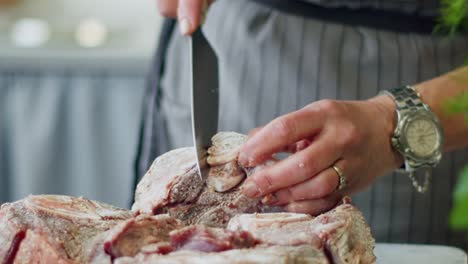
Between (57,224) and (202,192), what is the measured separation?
0.20m

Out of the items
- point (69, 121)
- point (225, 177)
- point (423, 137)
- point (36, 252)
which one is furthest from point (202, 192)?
point (69, 121)

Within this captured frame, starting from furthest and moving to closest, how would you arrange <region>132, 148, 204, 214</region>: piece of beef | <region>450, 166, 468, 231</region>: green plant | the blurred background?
1. the blurred background
2. <region>132, 148, 204, 214</region>: piece of beef
3. <region>450, 166, 468, 231</region>: green plant

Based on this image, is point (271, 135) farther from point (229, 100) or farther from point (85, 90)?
point (85, 90)

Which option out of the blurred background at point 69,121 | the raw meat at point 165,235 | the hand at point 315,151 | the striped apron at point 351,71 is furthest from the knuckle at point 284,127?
the blurred background at point 69,121

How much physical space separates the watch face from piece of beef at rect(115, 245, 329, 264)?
44 cm

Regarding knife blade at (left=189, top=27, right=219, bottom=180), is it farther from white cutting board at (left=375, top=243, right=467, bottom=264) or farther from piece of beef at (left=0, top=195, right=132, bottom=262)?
white cutting board at (left=375, top=243, right=467, bottom=264)

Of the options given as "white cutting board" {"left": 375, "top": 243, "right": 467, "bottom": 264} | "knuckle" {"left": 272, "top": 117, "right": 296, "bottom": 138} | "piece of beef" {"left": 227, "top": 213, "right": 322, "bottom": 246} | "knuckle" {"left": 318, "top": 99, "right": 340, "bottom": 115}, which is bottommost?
"white cutting board" {"left": 375, "top": 243, "right": 467, "bottom": 264}

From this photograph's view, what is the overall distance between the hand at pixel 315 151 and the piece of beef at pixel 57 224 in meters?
0.18

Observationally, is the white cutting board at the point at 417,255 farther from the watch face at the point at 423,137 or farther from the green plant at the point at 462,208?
the green plant at the point at 462,208

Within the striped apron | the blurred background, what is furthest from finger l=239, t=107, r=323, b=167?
the blurred background

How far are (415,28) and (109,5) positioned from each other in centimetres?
277

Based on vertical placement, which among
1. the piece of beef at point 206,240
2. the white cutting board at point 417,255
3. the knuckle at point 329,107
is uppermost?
the knuckle at point 329,107

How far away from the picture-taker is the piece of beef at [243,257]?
2.22ft

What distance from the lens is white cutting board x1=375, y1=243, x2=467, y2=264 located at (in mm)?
1087
